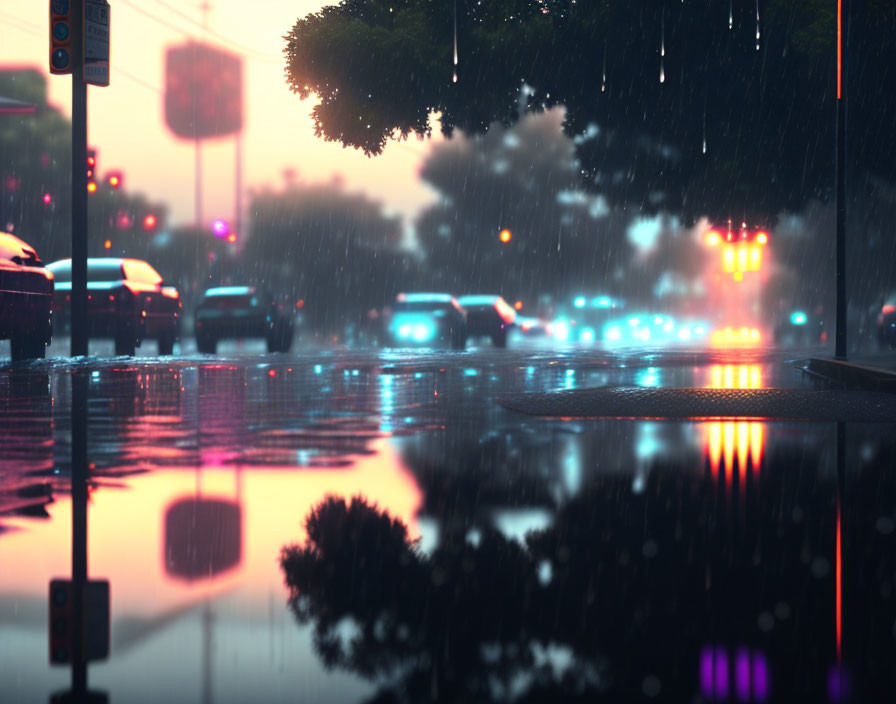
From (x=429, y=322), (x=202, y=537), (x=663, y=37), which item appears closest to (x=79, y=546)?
(x=202, y=537)

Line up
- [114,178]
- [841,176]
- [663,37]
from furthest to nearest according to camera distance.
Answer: [114,178], [663,37], [841,176]

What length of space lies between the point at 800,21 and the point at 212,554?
78.1 feet

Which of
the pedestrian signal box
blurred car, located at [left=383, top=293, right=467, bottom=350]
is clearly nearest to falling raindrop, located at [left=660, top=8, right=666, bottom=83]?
blurred car, located at [left=383, top=293, right=467, bottom=350]

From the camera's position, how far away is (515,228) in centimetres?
7569

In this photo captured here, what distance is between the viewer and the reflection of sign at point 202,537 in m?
5.89

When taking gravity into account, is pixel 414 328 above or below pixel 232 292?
below

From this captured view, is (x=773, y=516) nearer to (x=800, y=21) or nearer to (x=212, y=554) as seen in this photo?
(x=212, y=554)

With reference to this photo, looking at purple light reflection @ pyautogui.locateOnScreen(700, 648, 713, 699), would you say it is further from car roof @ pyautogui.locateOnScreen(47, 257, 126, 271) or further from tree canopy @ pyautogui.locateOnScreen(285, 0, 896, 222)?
car roof @ pyautogui.locateOnScreen(47, 257, 126, 271)

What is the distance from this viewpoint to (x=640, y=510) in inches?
290

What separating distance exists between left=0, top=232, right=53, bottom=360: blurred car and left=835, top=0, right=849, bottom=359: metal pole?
43.0ft

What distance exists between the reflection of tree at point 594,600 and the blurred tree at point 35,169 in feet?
192

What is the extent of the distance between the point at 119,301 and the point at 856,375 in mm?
13879

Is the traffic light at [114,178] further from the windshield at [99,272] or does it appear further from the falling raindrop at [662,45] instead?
the falling raindrop at [662,45]

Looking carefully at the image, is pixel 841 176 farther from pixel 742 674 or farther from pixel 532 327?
pixel 532 327
